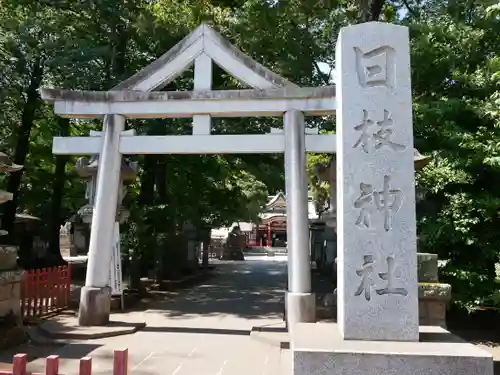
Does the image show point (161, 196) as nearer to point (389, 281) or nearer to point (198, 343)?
point (198, 343)

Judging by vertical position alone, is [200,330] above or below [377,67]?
below

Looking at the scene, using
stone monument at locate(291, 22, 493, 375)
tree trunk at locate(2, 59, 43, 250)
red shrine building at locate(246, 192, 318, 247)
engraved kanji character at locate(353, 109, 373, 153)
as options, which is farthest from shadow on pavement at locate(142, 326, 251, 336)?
red shrine building at locate(246, 192, 318, 247)

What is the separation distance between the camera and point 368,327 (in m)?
4.86

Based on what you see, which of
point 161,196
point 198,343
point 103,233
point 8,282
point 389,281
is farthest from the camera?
point 161,196

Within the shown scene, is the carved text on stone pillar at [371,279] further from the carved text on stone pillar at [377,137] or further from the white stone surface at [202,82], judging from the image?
the white stone surface at [202,82]

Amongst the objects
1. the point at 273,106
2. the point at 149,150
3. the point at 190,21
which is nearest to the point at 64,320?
the point at 149,150

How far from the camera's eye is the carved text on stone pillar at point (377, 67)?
5.30 m

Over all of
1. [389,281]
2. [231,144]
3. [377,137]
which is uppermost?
[231,144]

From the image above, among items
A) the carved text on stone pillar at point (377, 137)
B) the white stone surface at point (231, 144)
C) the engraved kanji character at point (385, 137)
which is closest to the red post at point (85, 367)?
the carved text on stone pillar at point (377, 137)

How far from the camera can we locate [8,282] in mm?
7840

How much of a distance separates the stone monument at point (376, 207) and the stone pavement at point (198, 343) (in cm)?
172

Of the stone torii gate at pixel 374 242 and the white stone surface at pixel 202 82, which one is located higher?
the white stone surface at pixel 202 82

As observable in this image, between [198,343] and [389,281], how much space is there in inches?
165

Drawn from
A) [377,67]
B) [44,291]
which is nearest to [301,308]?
[377,67]
